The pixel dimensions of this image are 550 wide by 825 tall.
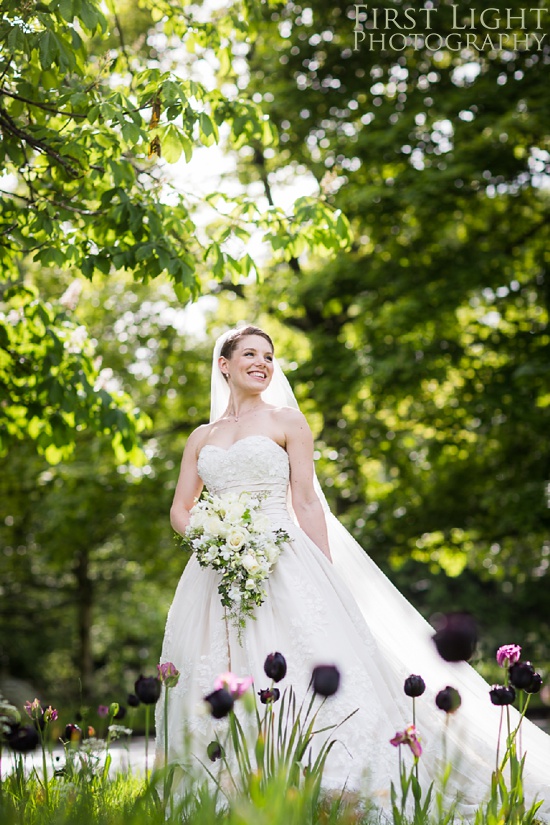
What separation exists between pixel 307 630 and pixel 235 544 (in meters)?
A: 0.68

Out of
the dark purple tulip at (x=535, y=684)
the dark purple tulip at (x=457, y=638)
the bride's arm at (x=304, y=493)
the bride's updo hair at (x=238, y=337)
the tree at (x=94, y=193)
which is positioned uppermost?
the tree at (x=94, y=193)

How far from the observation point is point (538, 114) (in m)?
9.20

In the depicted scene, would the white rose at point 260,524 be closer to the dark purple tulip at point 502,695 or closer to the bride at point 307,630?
the bride at point 307,630

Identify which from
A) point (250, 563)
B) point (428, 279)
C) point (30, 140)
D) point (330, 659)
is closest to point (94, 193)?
point (30, 140)

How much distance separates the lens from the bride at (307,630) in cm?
404

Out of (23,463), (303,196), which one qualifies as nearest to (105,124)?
(303,196)

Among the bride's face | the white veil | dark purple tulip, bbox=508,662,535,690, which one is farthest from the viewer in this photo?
the bride's face

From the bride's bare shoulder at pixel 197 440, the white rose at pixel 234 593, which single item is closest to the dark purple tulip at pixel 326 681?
the white rose at pixel 234 593

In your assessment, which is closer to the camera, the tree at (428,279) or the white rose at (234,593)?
the white rose at (234,593)

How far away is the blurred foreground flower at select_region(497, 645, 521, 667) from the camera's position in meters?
3.13

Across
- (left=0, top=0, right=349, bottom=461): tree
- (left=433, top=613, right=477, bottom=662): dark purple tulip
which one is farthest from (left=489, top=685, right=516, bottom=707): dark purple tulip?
(left=0, top=0, right=349, bottom=461): tree

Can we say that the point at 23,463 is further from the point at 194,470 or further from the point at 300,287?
the point at 194,470

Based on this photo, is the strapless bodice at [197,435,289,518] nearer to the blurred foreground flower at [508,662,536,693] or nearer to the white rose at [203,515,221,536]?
the white rose at [203,515,221,536]

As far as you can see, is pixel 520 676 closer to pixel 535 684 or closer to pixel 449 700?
pixel 535 684
